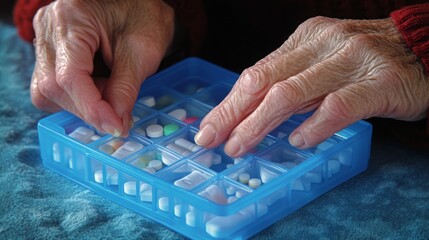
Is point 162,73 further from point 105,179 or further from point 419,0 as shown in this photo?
point 419,0

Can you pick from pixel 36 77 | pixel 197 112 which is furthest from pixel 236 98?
pixel 36 77

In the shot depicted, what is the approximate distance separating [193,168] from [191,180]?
33mm

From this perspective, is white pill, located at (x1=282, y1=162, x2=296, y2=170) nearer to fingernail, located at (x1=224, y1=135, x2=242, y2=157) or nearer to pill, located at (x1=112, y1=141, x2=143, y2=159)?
fingernail, located at (x1=224, y1=135, x2=242, y2=157)

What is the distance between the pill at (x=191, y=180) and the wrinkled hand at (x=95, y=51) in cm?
11

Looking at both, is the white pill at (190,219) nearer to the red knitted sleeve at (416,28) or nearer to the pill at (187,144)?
the pill at (187,144)

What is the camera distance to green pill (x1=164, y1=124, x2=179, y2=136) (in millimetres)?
988

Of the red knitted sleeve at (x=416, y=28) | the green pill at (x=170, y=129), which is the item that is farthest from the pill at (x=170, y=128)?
the red knitted sleeve at (x=416, y=28)

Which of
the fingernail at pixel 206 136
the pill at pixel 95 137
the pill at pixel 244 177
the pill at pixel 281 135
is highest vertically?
the fingernail at pixel 206 136

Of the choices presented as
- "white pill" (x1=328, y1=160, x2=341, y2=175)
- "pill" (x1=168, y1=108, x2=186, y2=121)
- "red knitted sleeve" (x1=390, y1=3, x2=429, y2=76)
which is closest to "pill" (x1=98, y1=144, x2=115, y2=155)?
"pill" (x1=168, y1=108, x2=186, y2=121)

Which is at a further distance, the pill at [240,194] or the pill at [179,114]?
the pill at [179,114]

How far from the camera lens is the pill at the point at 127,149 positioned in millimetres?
935

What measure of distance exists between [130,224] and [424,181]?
338 millimetres

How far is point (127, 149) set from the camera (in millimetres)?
948

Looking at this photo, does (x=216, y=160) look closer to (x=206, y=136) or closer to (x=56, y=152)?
(x=206, y=136)
